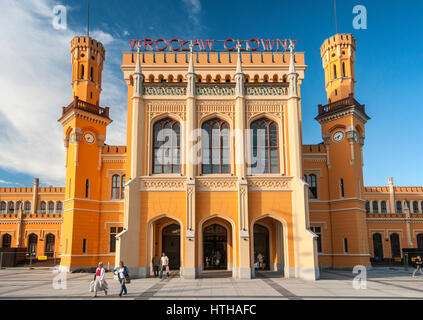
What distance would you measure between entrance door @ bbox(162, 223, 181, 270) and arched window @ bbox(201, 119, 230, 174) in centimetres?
599

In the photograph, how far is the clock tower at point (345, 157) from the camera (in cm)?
3152

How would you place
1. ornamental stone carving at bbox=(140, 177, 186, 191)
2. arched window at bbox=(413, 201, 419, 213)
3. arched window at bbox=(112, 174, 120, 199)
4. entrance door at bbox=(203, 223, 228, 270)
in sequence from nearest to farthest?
ornamental stone carving at bbox=(140, 177, 186, 191), entrance door at bbox=(203, 223, 228, 270), arched window at bbox=(112, 174, 120, 199), arched window at bbox=(413, 201, 419, 213)

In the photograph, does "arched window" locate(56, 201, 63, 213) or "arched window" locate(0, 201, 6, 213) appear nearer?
"arched window" locate(56, 201, 63, 213)

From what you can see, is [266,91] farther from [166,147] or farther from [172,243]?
[172,243]

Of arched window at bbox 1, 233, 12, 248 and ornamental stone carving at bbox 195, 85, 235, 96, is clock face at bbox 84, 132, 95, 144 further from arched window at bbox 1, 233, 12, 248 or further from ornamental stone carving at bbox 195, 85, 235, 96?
arched window at bbox 1, 233, 12, 248

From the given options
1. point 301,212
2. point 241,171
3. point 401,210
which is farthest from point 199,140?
point 401,210

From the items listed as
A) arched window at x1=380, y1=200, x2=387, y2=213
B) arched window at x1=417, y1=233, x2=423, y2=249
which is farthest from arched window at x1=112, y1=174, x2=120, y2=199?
arched window at x1=380, y1=200, x2=387, y2=213

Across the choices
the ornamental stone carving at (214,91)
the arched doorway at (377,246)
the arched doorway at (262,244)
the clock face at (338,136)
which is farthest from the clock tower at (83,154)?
the arched doorway at (377,246)

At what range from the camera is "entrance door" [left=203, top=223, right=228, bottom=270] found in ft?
94.0

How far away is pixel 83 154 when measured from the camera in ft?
110

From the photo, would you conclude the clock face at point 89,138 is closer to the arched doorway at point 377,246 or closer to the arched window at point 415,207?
the arched doorway at point 377,246

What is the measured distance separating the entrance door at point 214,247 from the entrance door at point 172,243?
2.17 meters

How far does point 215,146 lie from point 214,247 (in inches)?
321
